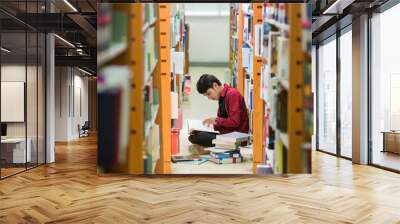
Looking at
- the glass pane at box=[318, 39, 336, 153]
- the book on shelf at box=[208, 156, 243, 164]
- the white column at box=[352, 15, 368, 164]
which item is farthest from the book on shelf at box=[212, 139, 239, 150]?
the glass pane at box=[318, 39, 336, 153]

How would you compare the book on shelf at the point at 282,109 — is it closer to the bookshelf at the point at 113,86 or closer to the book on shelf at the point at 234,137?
the book on shelf at the point at 234,137

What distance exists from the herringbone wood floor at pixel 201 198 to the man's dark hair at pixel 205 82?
1.20 meters

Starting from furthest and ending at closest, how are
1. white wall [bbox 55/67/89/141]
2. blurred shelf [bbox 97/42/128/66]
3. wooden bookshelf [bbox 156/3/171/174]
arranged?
white wall [bbox 55/67/89/141]
wooden bookshelf [bbox 156/3/171/174]
blurred shelf [bbox 97/42/128/66]

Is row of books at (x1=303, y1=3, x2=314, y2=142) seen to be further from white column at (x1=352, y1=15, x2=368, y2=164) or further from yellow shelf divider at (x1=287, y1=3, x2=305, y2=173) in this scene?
white column at (x1=352, y1=15, x2=368, y2=164)

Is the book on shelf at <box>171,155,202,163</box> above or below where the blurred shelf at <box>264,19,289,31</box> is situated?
below

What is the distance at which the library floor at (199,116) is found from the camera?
4.41 m

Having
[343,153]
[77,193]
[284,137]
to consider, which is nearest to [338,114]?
[343,153]

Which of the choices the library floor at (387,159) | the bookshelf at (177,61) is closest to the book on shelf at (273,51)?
the bookshelf at (177,61)

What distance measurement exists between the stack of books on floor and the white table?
325cm

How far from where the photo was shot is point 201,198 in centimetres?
418

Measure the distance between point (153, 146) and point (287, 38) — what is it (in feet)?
6.19

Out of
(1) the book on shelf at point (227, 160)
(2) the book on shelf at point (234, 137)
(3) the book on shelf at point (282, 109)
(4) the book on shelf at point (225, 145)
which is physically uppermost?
(3) the book on shelf at point (282, 109)

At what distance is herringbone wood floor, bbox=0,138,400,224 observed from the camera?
3.44 metres

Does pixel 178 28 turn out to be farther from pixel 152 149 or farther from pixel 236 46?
pixel 152 149
